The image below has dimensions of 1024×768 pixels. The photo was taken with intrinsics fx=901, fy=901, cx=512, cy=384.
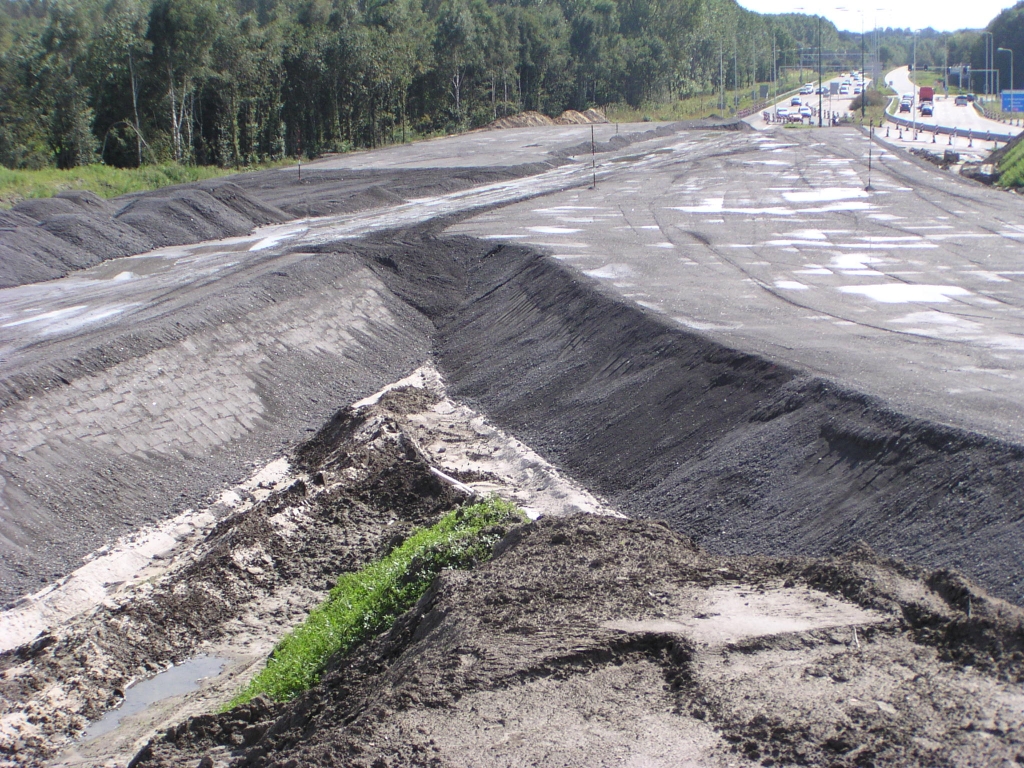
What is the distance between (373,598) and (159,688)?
8.32 ft

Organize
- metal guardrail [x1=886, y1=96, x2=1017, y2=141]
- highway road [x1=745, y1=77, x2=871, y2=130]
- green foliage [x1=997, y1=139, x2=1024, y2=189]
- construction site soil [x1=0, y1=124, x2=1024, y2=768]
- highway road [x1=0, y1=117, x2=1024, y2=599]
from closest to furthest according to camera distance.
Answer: construction site soil [x1=0, y1=124, x2=1024, y2=768], highway road [x1=0, y1=117, x2=1024, y2=599], green foliage [x1=997, y1=139, x2=1024, y2=189], metal guardrail [x1=886, y1=96, x2=1017, y2=141], highway road [x1=745, y1=77, x2=871, y2=130]

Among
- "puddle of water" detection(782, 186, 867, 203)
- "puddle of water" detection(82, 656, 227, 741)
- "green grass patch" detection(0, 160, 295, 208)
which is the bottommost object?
"puddle of water" detection(82, 656, 227, 741)

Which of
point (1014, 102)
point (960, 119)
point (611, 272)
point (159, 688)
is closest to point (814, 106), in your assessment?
point (960, 119)

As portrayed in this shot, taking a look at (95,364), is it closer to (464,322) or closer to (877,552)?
(464,322)

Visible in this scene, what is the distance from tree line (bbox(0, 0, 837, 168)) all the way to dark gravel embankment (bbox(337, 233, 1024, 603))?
31907mm

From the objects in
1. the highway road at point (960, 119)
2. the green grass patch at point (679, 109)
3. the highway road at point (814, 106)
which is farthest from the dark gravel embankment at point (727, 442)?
the green grass patch at point (679, 109)

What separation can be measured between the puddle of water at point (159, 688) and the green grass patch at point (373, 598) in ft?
2.97

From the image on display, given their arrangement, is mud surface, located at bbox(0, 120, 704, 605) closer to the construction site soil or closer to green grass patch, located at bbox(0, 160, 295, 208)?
the construction site soil

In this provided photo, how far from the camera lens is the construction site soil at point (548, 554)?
543 centimetres

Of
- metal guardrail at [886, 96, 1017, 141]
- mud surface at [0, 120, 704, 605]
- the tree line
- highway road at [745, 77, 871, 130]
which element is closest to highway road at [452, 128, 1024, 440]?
mud surface at [0, 120, 704, 605]

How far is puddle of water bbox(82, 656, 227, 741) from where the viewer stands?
8820mm

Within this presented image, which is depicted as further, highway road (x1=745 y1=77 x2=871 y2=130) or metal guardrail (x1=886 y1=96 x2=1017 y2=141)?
highway road (x1=745 y1=77 x2=871 y2=130)

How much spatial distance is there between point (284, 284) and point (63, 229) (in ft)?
35.1

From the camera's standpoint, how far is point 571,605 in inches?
279
